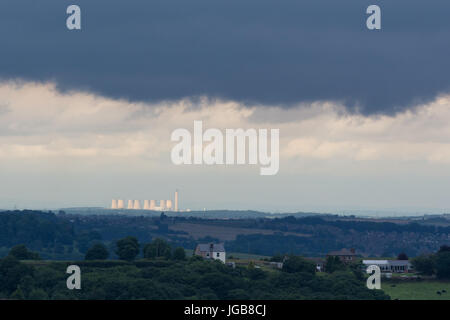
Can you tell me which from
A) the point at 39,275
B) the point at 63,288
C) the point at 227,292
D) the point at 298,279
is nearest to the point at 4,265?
the point at 39,275

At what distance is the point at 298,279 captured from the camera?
197 metres
